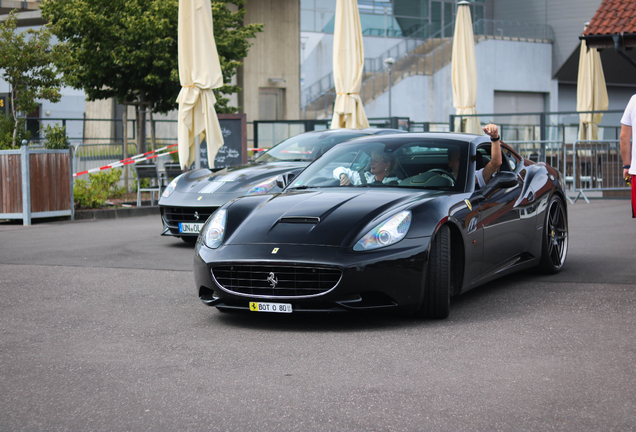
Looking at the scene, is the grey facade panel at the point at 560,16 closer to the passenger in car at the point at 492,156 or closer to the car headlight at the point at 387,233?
the passenger in car at the point at 492,156

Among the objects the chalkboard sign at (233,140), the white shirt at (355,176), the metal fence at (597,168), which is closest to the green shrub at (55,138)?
the chalkboard sign at (233,140)

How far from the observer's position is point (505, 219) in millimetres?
6461

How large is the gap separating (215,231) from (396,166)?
1525 mm

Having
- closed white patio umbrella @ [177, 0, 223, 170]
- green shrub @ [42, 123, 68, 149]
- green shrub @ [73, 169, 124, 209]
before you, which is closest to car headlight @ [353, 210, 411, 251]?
closed white patio umbrella @ [177, 0, 223, 170]

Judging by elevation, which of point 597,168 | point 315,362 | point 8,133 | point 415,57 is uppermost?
point 415,57

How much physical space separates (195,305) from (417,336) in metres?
1.91

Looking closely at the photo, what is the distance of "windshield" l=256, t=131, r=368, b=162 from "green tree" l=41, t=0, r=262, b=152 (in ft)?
37.2

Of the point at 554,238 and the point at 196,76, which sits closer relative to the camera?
the point at 554,238

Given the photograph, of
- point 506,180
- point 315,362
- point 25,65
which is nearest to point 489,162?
point 506,180

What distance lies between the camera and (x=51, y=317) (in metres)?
5.85

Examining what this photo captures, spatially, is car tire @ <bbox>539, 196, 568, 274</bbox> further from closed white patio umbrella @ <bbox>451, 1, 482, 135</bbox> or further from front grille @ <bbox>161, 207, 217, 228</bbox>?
closed white patio umbrella @ <bbox>451, 1, 482, 135</bbox>

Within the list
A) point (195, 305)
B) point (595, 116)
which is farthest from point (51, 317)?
point (595, 116)

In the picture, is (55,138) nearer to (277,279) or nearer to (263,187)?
(263,187)

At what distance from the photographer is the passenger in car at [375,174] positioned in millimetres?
6273
